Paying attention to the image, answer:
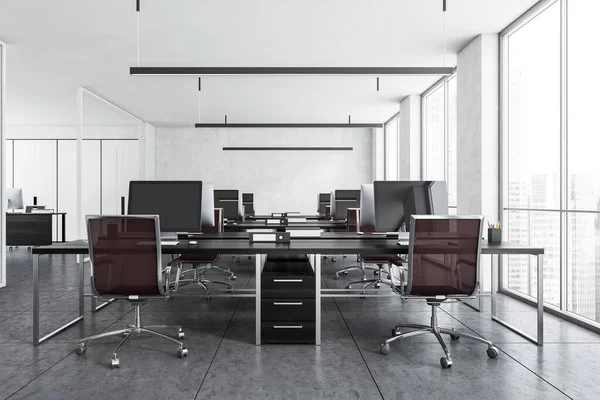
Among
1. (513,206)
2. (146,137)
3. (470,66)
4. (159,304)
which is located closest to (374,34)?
(470,66)

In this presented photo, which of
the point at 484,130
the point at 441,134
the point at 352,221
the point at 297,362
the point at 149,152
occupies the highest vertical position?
the point at 149,152

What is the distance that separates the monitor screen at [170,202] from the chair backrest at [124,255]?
80 centimetres

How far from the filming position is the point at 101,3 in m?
4.68

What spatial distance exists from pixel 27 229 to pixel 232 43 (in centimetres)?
680

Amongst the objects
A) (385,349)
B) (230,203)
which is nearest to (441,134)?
(230,203)

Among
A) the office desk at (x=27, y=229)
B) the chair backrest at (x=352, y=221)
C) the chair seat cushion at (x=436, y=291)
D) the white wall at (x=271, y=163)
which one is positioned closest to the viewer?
the chair seat cushion at (x=436, y=291)

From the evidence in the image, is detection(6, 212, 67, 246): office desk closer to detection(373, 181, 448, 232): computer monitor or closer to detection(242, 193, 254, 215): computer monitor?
detection(242, 193, 254, 215): computer monitor

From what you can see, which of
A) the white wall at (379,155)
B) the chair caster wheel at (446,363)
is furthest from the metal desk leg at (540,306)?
the white wall at (379,155)

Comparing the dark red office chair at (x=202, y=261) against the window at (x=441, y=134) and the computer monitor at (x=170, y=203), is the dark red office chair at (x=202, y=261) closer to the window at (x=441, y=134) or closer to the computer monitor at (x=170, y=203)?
the computer monitor at (x=170, y=203)

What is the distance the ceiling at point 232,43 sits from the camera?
4.81 metres

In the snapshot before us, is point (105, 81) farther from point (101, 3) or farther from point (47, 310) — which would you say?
point (47, 310)

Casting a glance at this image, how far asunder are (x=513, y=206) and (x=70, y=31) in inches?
242

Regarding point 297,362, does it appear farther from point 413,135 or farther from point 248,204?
point 248,204

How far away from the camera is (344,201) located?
26.5ft
